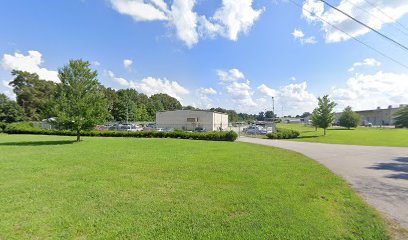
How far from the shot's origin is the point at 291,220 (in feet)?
14.8

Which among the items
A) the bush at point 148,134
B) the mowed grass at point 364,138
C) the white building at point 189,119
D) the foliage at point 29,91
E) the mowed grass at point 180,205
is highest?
the foliage at point 29,91

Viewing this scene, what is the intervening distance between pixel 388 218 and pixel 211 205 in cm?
380

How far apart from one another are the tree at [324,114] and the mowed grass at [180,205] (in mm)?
33215

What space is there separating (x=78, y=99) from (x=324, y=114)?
3637 centimetres

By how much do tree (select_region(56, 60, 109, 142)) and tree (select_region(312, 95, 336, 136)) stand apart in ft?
110

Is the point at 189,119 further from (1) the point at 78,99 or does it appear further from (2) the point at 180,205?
(2) the point at 180,205

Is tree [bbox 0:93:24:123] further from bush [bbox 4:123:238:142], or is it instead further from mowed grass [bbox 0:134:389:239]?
mowed grass [bbox 0:134:389:239]

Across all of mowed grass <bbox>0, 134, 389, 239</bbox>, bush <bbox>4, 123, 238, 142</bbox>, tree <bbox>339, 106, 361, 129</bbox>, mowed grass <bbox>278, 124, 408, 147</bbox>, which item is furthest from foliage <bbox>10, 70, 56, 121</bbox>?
tree <bbox>339, 106, 361, 129</bbox>

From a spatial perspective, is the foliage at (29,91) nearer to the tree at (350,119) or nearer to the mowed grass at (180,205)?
the mowed grass at (180,205)

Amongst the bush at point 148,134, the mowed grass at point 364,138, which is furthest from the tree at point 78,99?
the mowed grass at point 364,138

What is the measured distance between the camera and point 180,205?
523cm

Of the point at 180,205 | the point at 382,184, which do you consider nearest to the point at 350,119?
the point at 382,184

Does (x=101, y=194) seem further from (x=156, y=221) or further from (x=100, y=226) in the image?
(x=156, y=221)

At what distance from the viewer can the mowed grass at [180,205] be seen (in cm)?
402
